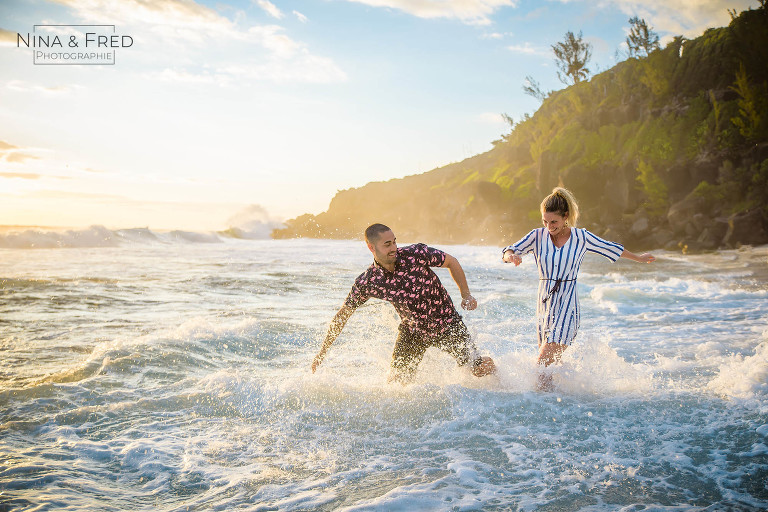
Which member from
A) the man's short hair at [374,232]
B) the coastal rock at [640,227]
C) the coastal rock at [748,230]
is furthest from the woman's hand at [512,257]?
the coastal rock at [640,227]

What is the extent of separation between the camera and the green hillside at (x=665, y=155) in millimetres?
33469

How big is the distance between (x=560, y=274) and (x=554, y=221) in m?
0.56

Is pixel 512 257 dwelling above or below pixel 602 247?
below

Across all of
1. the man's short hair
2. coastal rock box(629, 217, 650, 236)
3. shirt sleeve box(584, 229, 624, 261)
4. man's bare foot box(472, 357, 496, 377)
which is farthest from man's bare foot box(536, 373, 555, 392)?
coastal rock box(629, 217, 650, 236)

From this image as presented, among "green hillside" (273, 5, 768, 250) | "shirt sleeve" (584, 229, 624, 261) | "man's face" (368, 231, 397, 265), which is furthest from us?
"green hillside" (273, 5, 768, 250)

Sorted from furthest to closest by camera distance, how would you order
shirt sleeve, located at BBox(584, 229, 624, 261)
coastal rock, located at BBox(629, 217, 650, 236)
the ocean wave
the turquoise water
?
1. coastal rock, located at BBox(629, 217, 650, 236)
2. the ocean wave
3. shirt sleeve, located at BBox(584, 229, 624, 261)
4. the turquoise water

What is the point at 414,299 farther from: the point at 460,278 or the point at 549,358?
the point at 549,358

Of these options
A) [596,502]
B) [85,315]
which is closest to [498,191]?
[85,315]

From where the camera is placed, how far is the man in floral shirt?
492cm

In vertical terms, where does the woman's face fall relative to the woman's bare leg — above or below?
above

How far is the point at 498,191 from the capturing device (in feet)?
224

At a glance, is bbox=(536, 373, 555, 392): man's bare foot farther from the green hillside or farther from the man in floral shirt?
the green hillside

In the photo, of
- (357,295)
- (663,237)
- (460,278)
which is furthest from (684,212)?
(357,295)

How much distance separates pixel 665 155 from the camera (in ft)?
131
